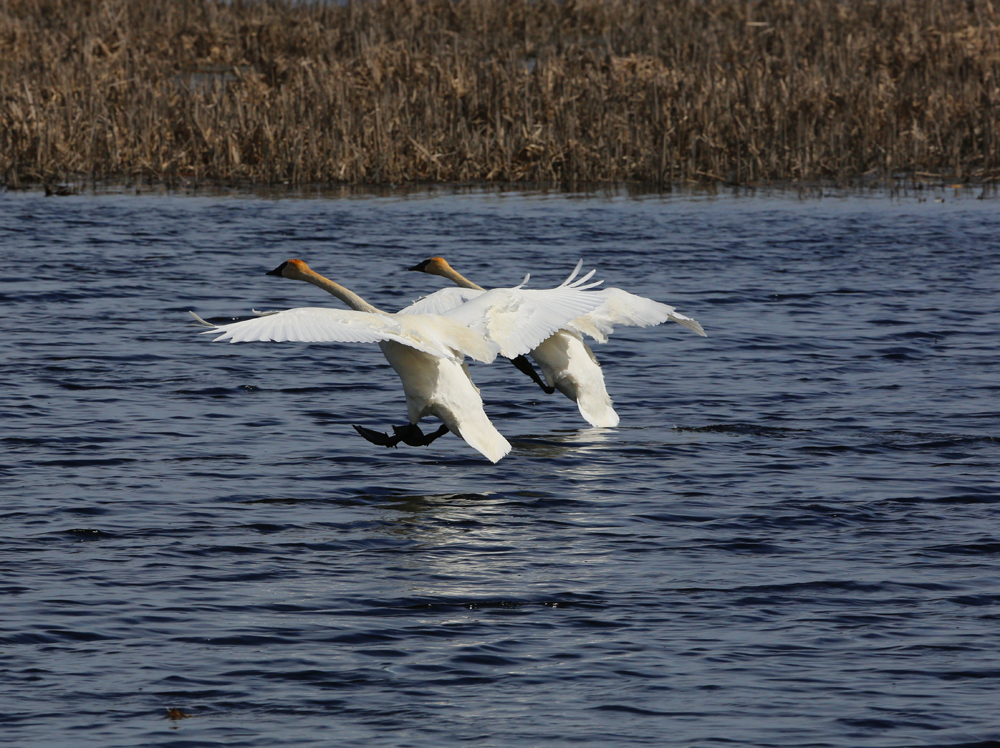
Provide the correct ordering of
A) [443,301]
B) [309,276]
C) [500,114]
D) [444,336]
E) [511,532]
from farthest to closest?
[500,114], [443,301], [309,276], [444,336], [511,532]

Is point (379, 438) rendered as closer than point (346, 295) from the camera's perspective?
Yes

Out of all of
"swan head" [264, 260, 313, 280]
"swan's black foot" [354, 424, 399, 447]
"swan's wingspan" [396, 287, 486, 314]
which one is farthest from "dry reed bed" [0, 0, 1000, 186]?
"swan's black foot" [354, 424, 399, 447]

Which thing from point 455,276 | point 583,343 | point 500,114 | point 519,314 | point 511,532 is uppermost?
point 500,114

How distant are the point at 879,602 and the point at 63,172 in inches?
686

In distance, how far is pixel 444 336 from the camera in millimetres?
9266

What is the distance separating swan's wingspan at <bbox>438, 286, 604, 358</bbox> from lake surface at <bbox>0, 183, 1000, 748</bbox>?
31.5 inches

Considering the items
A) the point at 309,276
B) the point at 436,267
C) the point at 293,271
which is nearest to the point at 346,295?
the point at 309,276

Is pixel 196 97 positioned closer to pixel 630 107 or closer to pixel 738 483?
pixel 630 107

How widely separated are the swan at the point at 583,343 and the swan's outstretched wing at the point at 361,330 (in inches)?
48.5

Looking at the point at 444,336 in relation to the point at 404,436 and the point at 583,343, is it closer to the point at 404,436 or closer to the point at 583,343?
the point at 404,436

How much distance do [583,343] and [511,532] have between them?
3.06m

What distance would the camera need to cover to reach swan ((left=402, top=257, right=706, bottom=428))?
34.9 ft

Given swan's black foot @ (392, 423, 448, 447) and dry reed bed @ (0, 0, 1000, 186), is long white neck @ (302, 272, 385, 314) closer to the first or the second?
swan's black foot @ (392, 423, 448, 447)

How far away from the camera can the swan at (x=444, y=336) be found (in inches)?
338
